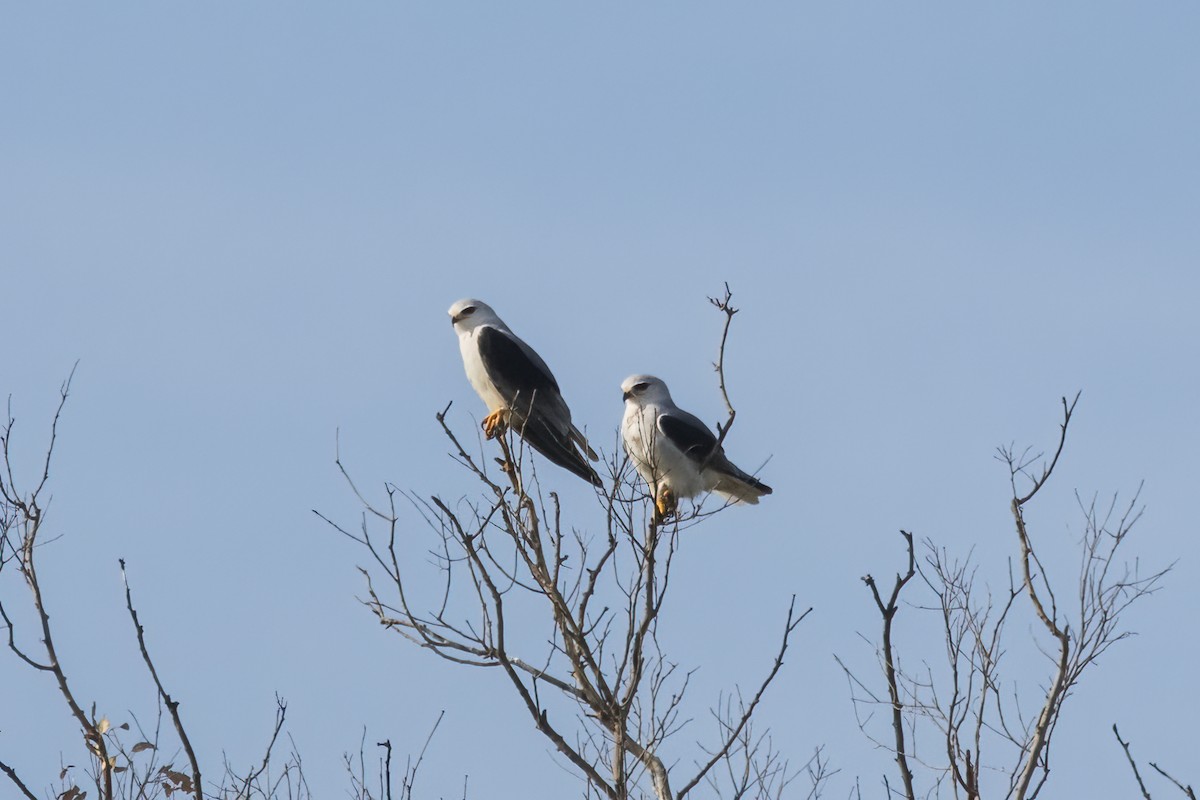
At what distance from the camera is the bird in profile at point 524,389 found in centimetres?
912

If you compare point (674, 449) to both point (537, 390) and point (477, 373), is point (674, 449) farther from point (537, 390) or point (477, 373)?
point (477, 373)

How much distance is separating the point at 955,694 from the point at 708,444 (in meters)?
3.95

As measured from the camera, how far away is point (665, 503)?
29.8 ft

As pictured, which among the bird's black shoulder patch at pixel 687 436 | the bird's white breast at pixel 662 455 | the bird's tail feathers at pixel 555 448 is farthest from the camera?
the bird's tail feathers at pixel 555 448

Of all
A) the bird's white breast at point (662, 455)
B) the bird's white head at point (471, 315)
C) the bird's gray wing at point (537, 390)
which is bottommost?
the bird's white breast at point (662, 455)

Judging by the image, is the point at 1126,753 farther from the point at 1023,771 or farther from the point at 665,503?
the point at 665,503

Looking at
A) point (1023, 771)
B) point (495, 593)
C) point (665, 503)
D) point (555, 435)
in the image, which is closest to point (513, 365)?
point (555, 435)

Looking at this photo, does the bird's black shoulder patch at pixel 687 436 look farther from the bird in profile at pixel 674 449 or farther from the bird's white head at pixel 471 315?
the bird's white head at pixel 471 315

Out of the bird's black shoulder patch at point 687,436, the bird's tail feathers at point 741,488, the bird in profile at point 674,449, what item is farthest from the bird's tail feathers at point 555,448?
the bird's tail feathers at point 741,488

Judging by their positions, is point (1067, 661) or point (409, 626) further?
point (409, 626)

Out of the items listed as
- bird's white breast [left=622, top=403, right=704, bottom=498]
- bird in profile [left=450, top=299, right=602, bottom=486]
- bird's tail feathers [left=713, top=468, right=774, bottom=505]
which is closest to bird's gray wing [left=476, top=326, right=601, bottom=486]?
bird in profile [left=450, top=299, right=602, bottom=486]

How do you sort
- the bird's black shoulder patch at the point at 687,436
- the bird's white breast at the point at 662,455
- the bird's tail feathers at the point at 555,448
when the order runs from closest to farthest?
the bird's white breast at the point at 662,455, the bird's black shoulder patch at the point at 687,436, the bird's tail feathers at the point at 555,448

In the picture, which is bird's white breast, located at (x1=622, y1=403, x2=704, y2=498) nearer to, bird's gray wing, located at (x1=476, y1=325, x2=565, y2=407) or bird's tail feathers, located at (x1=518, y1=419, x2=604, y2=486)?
bird's tail feathers, located at (x1=518, y1=419, x2=604, y2=486)

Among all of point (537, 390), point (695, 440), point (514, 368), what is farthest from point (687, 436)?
point (514, 368)
